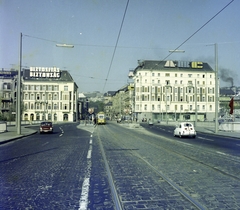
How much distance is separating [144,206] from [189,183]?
240 centimetres

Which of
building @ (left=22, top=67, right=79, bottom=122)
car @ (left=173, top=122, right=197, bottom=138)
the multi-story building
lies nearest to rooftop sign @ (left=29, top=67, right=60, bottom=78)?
building @ (left=22, top=67, right=79, bottom=122)

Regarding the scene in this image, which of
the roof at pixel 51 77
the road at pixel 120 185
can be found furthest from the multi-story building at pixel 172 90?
the road at pixel 120 185

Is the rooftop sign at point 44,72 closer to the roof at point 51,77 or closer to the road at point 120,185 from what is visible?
the roof at point 51,77

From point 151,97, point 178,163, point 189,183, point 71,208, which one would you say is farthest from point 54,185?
point 151,97

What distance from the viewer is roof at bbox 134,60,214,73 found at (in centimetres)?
9669

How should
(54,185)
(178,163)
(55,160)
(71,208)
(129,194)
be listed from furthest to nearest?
1. (55,160)
2. (178,163)
3. (54,185)
4. (129,194)
5. (71,208)

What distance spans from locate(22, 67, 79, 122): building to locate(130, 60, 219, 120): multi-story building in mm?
24986

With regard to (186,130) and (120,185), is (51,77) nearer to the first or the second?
(186,130)

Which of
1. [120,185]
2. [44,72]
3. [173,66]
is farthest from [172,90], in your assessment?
[120,185]

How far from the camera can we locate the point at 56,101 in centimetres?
10419

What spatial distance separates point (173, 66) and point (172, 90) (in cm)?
810

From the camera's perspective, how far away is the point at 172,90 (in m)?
97.6

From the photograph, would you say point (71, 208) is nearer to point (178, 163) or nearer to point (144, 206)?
point (144, 206)

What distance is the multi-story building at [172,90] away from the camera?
316 ft
